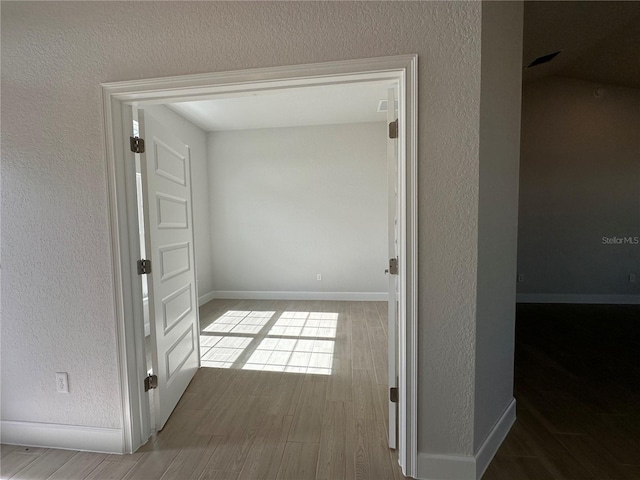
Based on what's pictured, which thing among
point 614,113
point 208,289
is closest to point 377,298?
point 208,289

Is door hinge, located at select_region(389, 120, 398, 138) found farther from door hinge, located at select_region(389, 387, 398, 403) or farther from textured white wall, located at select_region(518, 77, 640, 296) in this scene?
textured white wall, located at select_region(518, 77, 640, 296)

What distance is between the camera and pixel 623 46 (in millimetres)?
3180

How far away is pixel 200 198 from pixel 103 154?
128 inches

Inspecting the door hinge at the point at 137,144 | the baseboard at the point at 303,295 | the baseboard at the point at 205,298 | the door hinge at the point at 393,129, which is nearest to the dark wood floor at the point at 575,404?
the door hinge at the point at 393,129

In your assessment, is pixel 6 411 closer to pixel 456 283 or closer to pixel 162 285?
pixel 162 285

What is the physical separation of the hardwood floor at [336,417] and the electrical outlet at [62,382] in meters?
0.37

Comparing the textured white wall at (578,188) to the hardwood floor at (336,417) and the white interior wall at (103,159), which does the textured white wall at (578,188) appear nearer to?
the hardwood floor at (336,417)

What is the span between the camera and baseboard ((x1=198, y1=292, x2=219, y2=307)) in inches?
181

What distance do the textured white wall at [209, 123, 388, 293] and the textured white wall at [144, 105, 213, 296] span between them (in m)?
0.12

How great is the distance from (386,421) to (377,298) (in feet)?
9.82

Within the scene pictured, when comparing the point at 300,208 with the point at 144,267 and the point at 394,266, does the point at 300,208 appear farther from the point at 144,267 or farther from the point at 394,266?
the point at 394,266

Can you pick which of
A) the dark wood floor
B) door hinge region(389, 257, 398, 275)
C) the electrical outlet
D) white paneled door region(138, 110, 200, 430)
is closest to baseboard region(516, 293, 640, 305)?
the dark wood floor

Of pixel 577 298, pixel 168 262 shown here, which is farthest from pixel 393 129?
pixel 577 298

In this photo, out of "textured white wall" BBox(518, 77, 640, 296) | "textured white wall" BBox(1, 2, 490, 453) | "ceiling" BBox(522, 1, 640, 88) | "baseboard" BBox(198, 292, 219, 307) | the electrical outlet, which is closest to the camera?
"textured white wall" BBox(1, 2, 490, 453)
